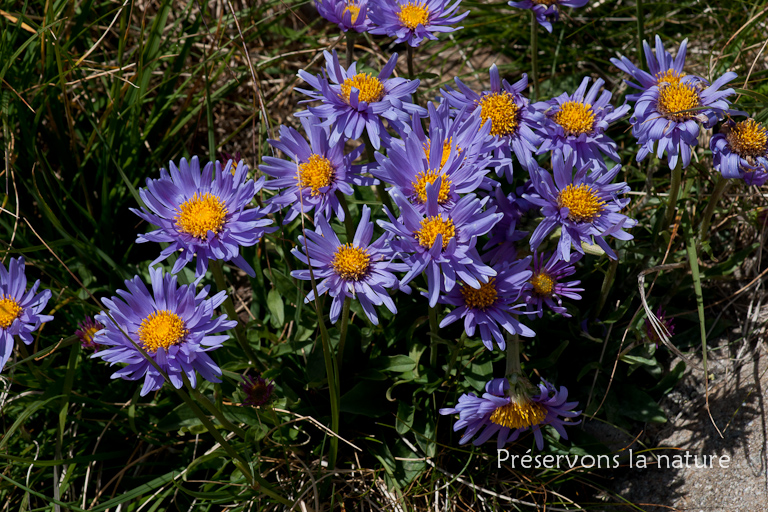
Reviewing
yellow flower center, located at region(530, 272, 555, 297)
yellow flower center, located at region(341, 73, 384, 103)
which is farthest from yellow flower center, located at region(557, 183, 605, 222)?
yellow flower center, located at region(341, 73, 384, 103)

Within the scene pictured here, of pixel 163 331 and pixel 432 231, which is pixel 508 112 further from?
pixel 163 331

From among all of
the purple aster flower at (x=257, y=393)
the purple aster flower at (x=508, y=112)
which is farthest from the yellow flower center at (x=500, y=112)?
the purple aster flower at (x=257, y=393)

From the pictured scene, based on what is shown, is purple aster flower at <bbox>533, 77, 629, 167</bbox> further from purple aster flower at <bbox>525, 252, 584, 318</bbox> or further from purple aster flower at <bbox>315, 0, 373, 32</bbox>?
purple aster flower at <bbox>315, 0, 373, 32</bbox>

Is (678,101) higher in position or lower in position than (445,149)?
lower

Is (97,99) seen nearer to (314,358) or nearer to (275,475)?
(314,358)

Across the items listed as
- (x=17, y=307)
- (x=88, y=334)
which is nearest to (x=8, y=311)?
(x=17, y=307)

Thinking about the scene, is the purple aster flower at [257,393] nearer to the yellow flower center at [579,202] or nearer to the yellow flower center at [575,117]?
the yellow flower center at [579,202]

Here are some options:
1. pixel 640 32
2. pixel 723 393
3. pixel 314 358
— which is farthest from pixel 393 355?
pixel 640 32
